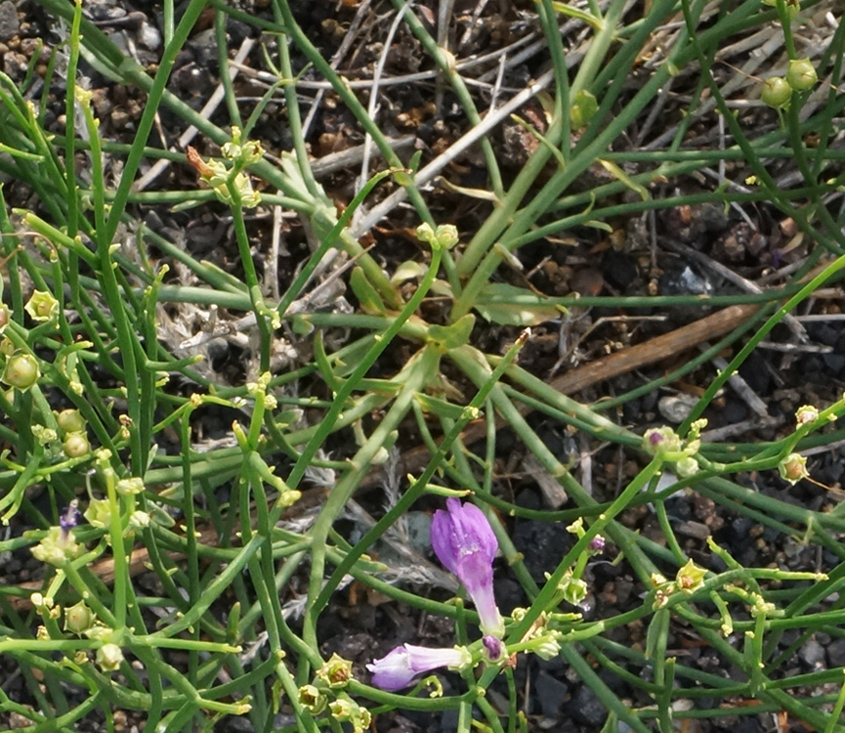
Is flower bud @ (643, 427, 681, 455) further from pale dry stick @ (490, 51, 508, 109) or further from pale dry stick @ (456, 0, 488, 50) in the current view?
pale dry stick @ (456, 0, 488, 50)

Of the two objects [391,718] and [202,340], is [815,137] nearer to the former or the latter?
Answer: [202,340]

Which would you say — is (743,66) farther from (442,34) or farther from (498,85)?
(442,34)

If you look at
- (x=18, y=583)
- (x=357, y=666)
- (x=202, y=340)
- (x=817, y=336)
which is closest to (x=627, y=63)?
(x=817, y=336)

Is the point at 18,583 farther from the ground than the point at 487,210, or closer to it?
closer to it

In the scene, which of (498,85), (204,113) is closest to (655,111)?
(498,85)

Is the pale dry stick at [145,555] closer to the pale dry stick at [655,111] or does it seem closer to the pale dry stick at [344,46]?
the pale dry stick at [344,46]
